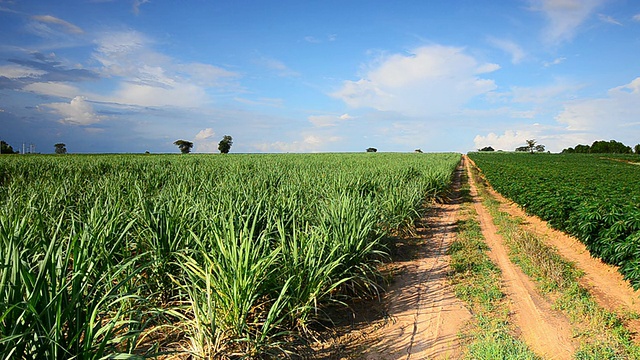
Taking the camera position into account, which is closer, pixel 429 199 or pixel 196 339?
pixel 196 339

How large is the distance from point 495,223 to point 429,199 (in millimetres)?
3089

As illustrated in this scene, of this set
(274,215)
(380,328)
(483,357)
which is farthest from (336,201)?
(483,357)

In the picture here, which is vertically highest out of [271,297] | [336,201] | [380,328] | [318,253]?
[336,201]

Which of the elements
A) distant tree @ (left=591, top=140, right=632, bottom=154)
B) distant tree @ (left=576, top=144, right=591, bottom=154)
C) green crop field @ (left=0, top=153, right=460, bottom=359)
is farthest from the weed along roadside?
distant tree @ (left=576, top=144, right=591, bottom=154)

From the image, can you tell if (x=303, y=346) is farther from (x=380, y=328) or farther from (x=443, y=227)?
(x=443, y=227)

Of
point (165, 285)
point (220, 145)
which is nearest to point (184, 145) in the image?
point (220, 145)

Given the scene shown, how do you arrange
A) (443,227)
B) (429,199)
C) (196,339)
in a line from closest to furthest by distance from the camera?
(196,339), (443,227), (429,199)

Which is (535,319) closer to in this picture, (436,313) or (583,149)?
(436,313)

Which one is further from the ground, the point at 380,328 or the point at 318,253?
the point at 318,253

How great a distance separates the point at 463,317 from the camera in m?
4.06

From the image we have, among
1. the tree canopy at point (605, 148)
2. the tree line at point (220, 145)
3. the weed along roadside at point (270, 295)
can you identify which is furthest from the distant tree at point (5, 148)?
the tree canopy at point (605, 148)

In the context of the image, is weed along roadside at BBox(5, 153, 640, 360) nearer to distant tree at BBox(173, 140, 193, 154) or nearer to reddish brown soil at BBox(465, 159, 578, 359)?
reddish brown soil at BBox(465, 159, 578, 359)

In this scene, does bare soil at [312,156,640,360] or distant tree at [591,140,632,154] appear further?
distant tree at [591,140,632,154]

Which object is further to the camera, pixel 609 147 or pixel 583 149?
pixel 583 149
